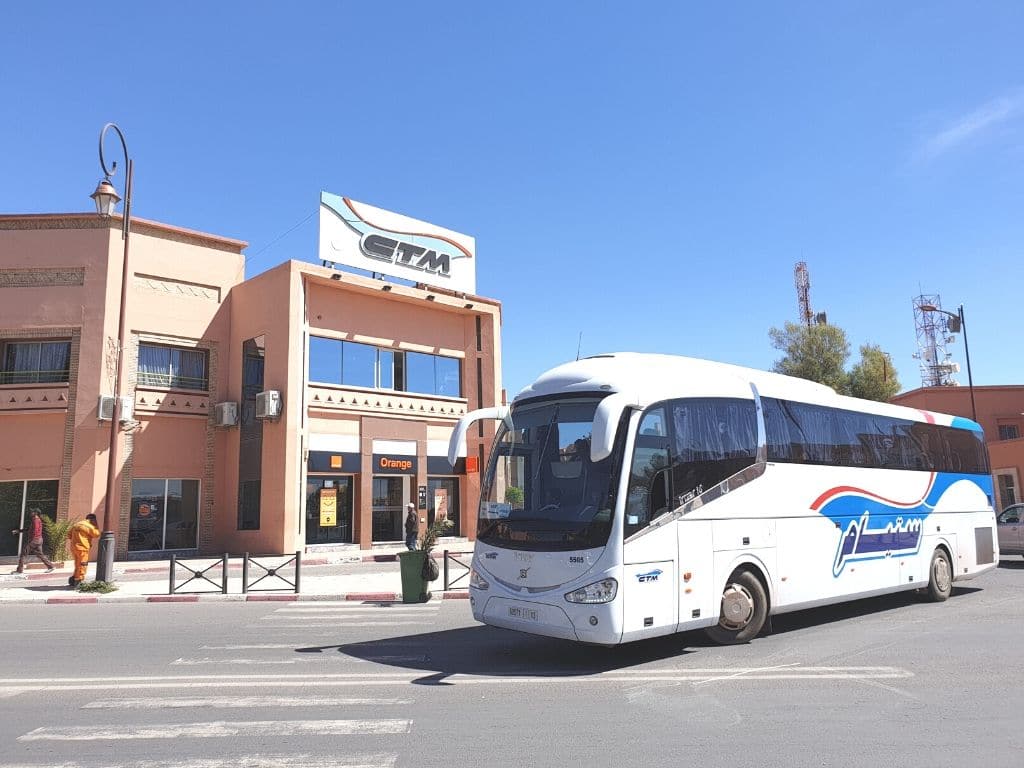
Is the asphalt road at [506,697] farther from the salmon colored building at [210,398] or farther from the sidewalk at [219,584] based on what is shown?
the salmon colored building at [210,398]

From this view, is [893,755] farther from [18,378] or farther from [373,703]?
[18,378]

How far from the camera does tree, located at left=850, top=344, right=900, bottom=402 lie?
52.4 meters

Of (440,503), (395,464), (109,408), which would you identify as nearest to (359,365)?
(395,464)

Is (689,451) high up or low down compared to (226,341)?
down

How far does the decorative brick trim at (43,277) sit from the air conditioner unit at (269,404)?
7.03 m

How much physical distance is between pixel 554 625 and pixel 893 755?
334 cm

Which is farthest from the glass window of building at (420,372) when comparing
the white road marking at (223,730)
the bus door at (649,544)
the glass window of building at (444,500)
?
the white road marking at (223,730)

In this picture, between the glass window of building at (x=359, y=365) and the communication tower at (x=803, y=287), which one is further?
the communication tower at (x=803, y=287)

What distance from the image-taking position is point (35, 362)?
24.5m

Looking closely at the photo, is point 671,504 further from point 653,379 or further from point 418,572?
point 418,572

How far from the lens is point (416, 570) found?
48.0ft

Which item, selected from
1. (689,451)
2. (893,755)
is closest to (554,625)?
(689,451)

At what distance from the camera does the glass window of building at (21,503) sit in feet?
76.5

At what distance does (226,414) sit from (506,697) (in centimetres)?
2171
